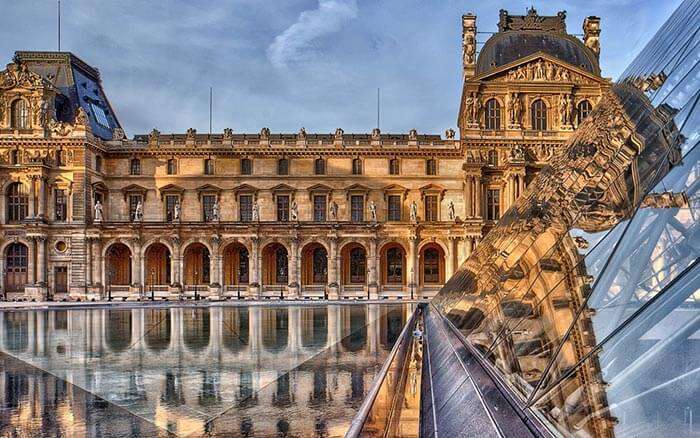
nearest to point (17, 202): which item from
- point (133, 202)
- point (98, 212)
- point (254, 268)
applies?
point (98, 212)

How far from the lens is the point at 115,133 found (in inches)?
2029

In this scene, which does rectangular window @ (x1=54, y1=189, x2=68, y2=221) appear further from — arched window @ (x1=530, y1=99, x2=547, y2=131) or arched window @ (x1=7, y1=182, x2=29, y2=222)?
arched window @ (x1=530, y1=99, x2=547, y2=131)

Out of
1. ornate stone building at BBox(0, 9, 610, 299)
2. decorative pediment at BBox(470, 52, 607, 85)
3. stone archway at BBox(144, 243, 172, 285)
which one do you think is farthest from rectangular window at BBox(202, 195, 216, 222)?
decorative pediment at BBox(470, 52, 607, 85)

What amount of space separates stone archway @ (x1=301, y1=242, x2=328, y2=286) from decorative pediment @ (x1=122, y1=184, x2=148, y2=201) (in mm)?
15408

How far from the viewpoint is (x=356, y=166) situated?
50656 millimetres

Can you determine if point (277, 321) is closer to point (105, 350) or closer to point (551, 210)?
point (105, 350)

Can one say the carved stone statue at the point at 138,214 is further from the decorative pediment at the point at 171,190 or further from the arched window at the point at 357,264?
the arched window at the point at 357,264

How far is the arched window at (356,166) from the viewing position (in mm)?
50594

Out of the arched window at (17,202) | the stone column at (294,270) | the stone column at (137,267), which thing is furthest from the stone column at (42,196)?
the stone column at (294,270)

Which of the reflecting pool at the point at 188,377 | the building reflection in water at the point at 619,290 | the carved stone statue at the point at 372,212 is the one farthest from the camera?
the carved stone statue at the point at 372,212

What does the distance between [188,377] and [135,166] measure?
4169 cm

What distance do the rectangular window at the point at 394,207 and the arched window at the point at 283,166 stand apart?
30.9 ft

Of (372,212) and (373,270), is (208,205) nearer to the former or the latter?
(372,212)

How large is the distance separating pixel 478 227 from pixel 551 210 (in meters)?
40.8
